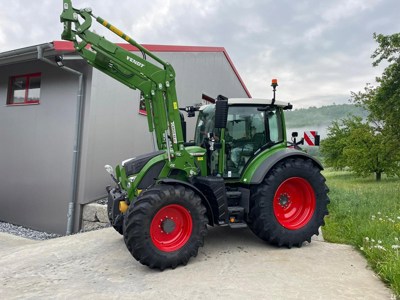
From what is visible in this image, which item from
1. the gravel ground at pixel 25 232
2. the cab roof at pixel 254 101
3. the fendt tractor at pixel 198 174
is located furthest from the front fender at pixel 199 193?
the gravel ground at pixel 25 232

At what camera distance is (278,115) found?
5.85 m

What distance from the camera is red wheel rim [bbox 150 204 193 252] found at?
177 inches

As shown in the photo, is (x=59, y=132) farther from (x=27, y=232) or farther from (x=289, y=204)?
(x=289, y=204)

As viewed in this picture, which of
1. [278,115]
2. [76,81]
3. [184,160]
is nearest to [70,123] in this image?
[76,81]

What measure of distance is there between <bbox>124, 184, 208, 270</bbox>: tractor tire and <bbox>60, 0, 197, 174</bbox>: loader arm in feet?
2.31

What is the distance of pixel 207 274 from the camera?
14.0 feet

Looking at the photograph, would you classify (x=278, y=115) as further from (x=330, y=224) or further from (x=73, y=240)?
(x=73, y=240)

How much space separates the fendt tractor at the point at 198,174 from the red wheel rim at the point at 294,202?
0.6 inches

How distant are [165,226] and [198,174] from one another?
1.02 metres

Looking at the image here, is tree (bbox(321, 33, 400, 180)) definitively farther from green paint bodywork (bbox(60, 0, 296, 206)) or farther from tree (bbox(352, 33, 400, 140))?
green paint bodywork (bbox(60, 0, 296, 206))

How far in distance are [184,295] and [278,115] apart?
324cm

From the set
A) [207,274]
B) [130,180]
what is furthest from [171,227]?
[130,180]

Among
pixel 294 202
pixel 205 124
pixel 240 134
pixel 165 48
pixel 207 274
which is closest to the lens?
pixel 207 274

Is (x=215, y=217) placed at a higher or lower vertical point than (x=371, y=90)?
lower
